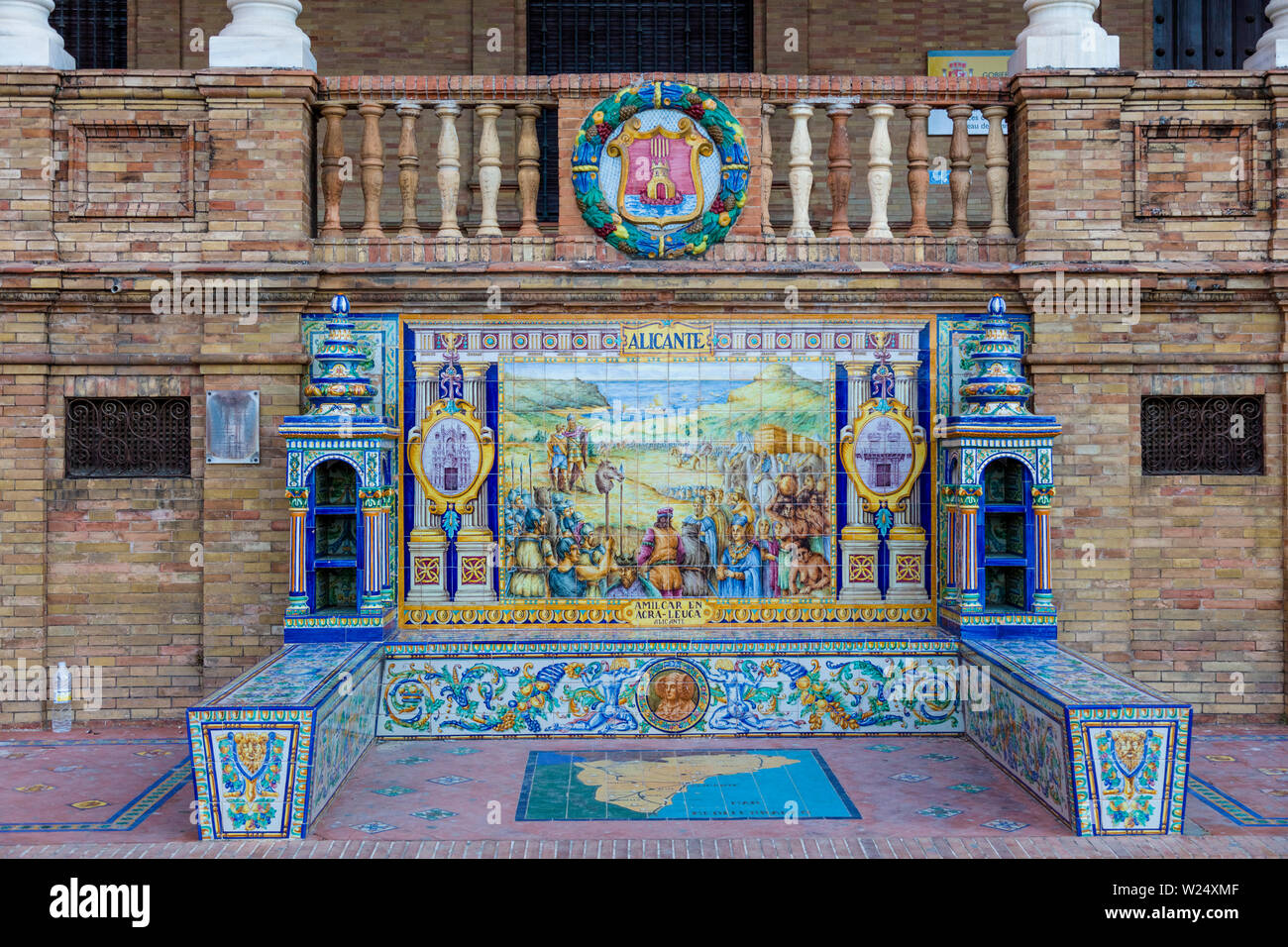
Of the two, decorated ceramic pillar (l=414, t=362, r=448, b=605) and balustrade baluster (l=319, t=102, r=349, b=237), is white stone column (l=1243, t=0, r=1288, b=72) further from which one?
balustrade baluster (l=319, t=102, r=349, b=237)

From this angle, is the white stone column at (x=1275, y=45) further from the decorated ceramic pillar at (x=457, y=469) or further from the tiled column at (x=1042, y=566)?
the decorated ceramic pillar at (x=457, y=469)

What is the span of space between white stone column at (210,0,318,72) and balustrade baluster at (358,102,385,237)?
1.80 feet

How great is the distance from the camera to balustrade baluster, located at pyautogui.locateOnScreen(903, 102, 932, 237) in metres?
9.57

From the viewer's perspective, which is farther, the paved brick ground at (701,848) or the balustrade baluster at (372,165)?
the balustrade baluster at (372,165)

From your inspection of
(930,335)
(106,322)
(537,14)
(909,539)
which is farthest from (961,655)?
(537,14)

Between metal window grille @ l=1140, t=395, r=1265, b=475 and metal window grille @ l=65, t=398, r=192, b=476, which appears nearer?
metal window grille @ l=65, t=398, r=192, b=476

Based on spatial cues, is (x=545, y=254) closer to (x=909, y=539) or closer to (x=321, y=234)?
(x=321, y=234)

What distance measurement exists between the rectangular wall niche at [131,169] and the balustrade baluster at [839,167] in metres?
→ 4.92

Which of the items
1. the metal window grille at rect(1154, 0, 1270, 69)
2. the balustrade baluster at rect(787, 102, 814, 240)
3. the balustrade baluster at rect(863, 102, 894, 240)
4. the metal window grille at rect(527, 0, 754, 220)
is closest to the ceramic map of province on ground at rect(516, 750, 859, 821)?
the balustrade baluster at rect(787, 102, 814, 240)

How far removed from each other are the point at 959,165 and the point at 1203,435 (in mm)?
2854

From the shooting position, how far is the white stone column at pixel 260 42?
9.38m

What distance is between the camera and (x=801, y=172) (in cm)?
964

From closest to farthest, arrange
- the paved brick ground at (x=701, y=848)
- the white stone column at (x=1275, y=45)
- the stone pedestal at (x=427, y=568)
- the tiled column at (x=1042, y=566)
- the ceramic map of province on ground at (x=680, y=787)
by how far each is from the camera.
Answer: the paved brick ground at (x=701, y=848)
the ceramic map of province on ground at (x=680, y=787)
the tiled column at (x=1042, y=566)
the stone pedestal at (x=427, y=568)
the white stone column at (x=1275, y=45)

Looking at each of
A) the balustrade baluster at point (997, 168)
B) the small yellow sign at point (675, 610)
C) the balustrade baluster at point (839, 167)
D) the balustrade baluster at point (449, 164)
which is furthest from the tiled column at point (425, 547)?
the balustrade baluster at point (997, 168)
